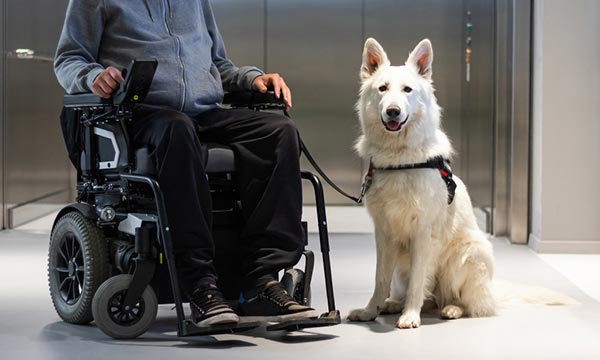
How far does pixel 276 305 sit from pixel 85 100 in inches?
34.4

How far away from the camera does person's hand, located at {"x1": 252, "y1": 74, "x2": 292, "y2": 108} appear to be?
135 inches

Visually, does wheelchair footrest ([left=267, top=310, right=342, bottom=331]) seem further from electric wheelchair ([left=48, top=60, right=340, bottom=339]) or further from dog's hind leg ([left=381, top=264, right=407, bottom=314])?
dog's hind leg ([left=381, top=264, right=407, bottom=314])

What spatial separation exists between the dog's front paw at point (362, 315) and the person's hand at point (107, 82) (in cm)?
111

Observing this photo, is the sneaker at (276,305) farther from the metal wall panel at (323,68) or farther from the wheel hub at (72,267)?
the metal wall panel at (323,68)

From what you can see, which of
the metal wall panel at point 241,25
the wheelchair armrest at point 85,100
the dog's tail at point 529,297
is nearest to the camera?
the wheelchair armrest at point 85,100

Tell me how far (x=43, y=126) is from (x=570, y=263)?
3.62 m

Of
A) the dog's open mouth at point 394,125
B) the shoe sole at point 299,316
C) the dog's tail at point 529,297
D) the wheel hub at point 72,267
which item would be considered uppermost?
the dog's open mouth at point 394,125

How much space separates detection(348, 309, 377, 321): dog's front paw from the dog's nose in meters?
0.67

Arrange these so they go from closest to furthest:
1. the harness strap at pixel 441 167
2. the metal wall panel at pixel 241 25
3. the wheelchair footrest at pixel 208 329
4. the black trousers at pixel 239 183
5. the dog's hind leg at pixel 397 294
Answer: the wheelchair footrest at pixel 208 329 < the black trousers at pixel 239 183 < the harness strap at pixel 441 167 < the dog's hind leg at pixel 397 294 < the metal wall panel at pixel 241 25

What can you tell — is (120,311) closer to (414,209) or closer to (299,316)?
(299,316)

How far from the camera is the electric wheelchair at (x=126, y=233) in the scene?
2.98m

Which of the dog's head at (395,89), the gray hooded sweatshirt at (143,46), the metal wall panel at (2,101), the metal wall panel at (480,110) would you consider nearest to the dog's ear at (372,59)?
the dog's head at (395,89)

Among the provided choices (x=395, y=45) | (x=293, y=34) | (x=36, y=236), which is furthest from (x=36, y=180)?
(x=395, y=45)

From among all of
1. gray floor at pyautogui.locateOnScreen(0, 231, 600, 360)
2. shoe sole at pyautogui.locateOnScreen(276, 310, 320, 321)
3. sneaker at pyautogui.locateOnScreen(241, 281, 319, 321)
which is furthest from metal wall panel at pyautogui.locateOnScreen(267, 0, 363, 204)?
shoe sole at pyautogui.locateOnScreen(276, 310, 320, 321)
